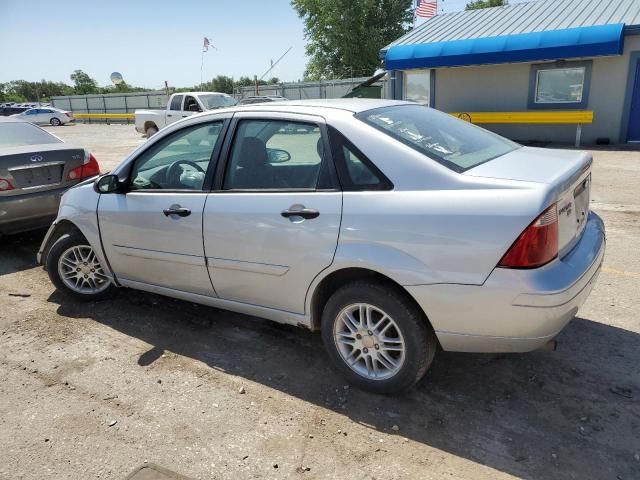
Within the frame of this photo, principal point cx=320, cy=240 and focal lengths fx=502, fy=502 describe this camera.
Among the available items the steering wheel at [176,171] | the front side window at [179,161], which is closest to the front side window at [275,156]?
the front side window at [179,161]

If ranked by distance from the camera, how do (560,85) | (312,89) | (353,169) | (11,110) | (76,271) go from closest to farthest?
(353,169)
(76,271)
(560,85)
(312,89)
(11,110)

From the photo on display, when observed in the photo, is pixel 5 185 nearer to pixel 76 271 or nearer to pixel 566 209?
pixel 76 271

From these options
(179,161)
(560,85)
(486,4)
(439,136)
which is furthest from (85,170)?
(486,4)

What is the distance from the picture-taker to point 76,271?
14.9 ft

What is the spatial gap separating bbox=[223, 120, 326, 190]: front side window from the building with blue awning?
13380 millimetres

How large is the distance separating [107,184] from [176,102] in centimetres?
1584

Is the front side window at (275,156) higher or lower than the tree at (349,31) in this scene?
lower

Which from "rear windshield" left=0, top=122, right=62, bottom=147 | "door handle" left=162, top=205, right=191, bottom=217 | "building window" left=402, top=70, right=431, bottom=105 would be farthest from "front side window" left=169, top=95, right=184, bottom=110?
"door handle" left=162, top=205, right=191, bottom=217

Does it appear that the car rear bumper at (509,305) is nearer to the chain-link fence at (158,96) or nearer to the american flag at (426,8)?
the american flag at (426,8)

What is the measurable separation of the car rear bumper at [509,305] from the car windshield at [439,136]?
0.69 metres

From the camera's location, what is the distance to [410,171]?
9.04 ft

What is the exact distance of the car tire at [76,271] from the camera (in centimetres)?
446

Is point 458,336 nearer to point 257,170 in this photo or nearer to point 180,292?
point 257,170

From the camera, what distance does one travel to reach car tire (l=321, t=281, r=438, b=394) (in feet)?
9.16
